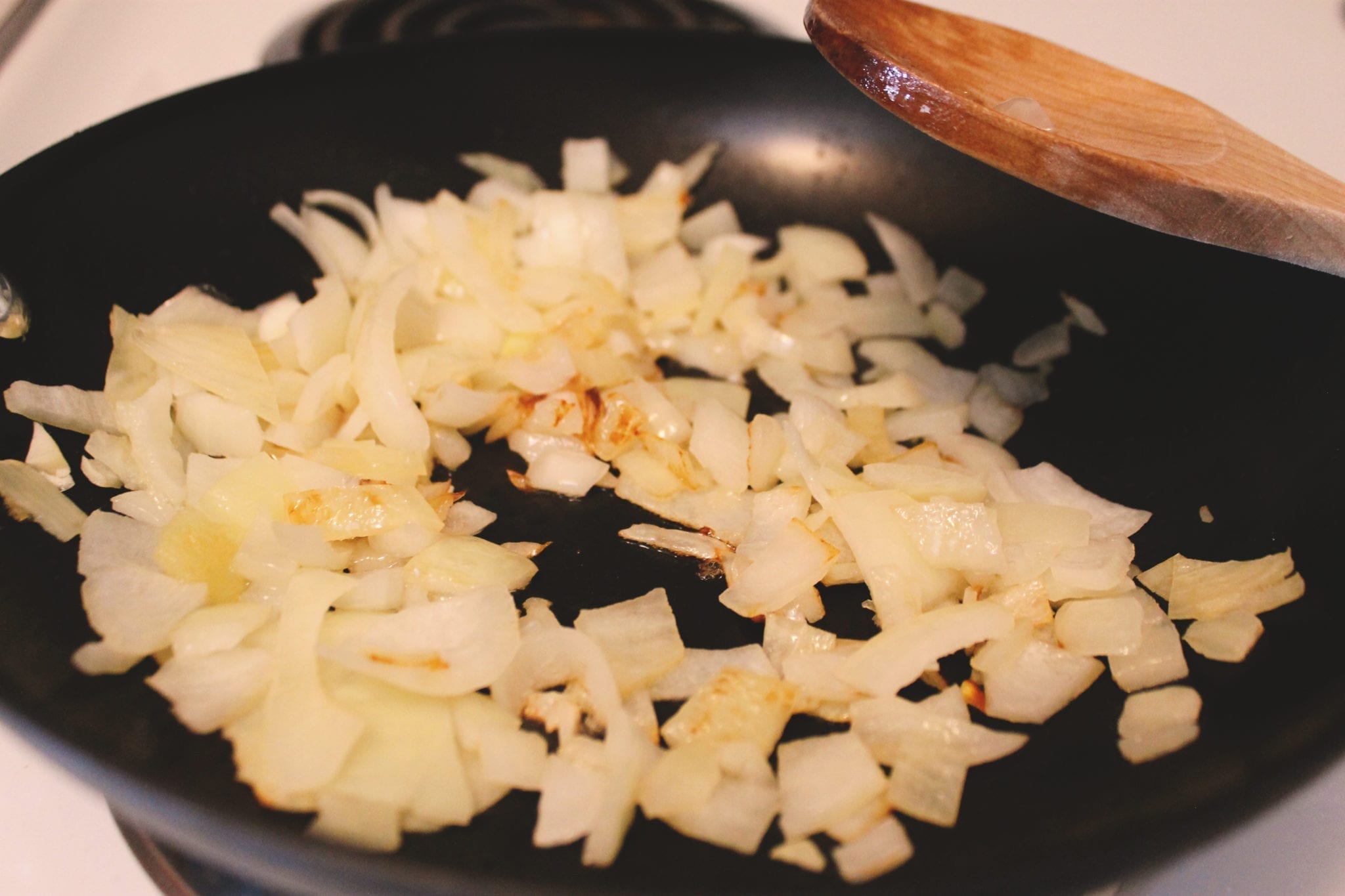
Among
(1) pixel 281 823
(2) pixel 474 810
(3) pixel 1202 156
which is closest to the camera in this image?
(1) pixel 281 823

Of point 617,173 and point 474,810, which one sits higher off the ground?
point 617,173

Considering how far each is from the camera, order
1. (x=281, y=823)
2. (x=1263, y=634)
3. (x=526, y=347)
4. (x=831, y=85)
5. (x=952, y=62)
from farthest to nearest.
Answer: (x=831, y=85) < (x=526, y=347) < (x=952, y=62) < (x=1263, y=634) < (x=281, y=823)

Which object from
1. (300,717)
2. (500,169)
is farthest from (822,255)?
(300,717)

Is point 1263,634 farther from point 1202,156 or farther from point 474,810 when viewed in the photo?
point 474,810

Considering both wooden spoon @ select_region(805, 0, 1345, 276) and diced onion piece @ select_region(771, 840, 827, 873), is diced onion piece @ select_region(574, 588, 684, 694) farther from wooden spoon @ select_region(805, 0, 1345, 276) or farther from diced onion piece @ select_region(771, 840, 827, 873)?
wooden spoon @ select_region(805, 0, 1345, 276)

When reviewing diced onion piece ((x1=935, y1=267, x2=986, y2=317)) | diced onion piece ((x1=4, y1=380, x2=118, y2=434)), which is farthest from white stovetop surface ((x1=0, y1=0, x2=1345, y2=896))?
diced onion piece ((x1=935, y1=267, x2=986, y2=317))

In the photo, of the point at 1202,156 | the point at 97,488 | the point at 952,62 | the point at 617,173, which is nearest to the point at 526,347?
the point at 617,173
